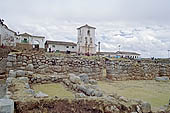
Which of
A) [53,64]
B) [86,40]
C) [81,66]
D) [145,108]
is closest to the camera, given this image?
[145,108]

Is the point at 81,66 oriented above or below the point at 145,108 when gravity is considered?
above

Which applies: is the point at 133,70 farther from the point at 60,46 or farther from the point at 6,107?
the point at 60,46

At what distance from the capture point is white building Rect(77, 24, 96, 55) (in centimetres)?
3991

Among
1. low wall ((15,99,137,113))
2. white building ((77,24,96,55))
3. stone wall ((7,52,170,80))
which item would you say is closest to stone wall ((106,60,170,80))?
stone wall ((7,52,170,80))

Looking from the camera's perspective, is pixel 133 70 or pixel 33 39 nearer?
pixel 133 70

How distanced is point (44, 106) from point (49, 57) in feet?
23.6

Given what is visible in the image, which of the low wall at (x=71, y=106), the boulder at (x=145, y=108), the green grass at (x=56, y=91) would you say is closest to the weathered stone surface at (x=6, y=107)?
the low wall at (x=71, y=106)

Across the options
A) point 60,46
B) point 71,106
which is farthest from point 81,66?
point 60,46

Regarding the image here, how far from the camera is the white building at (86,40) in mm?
39906

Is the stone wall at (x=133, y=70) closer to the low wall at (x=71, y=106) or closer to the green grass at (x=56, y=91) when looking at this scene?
the green grass at (x=56, y=91)

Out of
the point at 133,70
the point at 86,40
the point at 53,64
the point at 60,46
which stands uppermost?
the point at 86,40

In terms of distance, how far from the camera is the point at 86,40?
4016cm

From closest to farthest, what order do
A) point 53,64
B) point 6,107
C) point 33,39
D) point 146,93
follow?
point 6,107, point 146,93, point 53,64, point 33,39

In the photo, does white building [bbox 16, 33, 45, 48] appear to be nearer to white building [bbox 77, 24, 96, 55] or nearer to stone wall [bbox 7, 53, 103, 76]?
white building [bbox 77, 24, 96, 55]
